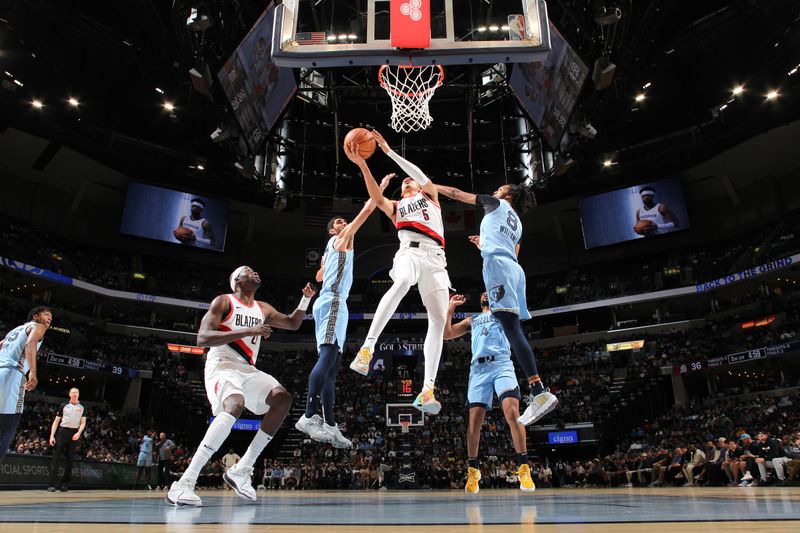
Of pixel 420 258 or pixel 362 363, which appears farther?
pixel 420 258

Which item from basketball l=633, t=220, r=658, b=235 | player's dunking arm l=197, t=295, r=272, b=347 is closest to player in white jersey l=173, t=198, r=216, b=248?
basketball l=633, t=220, r=658, b=235

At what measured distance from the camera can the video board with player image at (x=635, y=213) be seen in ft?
99.0

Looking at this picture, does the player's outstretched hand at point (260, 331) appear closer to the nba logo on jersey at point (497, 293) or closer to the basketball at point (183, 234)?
the nba logo on jersey at point (497, 293)

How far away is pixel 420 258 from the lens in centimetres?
636

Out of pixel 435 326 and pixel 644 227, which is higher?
pixel 644 227

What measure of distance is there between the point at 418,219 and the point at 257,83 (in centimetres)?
1065

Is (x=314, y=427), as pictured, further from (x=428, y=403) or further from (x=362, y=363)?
(x=428, y=403)

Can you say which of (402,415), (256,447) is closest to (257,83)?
(402,415)

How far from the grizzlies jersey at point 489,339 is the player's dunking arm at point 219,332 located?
3196 millimetres

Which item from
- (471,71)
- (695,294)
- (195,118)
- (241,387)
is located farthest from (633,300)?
(241,387)

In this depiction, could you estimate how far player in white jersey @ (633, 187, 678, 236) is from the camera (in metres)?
30.2

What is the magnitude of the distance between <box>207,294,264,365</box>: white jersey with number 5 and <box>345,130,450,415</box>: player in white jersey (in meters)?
1.36

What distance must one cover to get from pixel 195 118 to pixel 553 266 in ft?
75.4

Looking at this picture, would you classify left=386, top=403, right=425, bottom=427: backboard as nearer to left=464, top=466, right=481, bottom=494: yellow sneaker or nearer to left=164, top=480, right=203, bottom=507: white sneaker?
left=464, top=466, right=481, bottom=494: yellow sneaker
